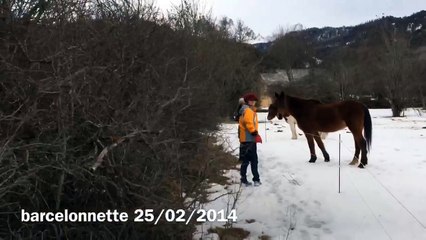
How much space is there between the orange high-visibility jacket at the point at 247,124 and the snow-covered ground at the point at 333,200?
0.31m

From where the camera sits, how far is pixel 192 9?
18203 mm

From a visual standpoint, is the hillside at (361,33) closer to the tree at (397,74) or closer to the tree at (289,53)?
the tree at (289,53)

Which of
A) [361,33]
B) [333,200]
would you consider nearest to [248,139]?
[333,200]

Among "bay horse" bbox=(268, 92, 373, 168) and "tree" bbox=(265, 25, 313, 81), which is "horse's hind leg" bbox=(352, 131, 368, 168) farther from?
"tree" bbox=(265, 25, 313, 81)

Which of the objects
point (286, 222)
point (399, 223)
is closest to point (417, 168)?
point (399, 223)

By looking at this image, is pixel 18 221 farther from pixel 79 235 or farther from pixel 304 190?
pixel 304 190

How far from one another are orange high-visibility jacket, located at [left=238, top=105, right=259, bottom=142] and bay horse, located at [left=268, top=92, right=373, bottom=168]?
2569 millimetres

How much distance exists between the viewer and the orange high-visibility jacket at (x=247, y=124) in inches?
293

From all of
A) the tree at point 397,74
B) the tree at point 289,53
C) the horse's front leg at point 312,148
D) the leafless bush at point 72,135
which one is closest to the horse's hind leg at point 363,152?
the horse's front leg at point 312,148

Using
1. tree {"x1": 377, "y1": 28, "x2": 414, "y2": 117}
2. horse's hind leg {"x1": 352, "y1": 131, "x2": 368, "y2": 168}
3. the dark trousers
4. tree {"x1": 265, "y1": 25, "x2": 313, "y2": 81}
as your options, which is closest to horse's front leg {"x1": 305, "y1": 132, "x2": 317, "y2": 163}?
horse's hind leg {"x1": 352, "y1": 131, "x2": 368, "y2": 168}

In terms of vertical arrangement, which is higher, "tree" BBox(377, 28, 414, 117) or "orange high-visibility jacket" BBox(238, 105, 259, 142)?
"tree" BBox(377, 28, 414, 117)

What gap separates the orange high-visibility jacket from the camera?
7.44 meters

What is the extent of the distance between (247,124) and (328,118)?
9.37ft

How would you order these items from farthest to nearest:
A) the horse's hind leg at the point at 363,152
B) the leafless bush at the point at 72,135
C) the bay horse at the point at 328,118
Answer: the bay horse at the point at 328,118 < the horse's hind leg at the point at 363,152 < the leafless bush at the point at 72,135
